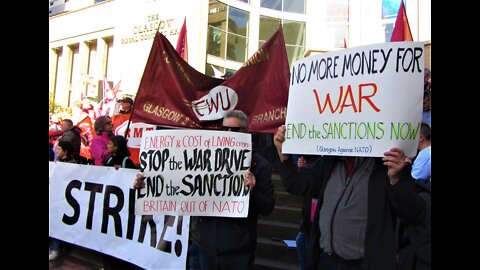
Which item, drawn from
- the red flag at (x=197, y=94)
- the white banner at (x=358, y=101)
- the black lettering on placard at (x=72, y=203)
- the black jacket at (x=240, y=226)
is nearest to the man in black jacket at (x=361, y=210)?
the white banner at (x=358, y=101)

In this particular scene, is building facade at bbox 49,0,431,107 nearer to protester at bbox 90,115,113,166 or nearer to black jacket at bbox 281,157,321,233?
protester at bbox 90,115,113,166

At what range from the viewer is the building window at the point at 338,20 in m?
26.1

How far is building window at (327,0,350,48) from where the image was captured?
26.1 meters

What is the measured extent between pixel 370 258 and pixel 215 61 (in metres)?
22.6

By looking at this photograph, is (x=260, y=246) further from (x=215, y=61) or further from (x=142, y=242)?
(x=215, y=61)

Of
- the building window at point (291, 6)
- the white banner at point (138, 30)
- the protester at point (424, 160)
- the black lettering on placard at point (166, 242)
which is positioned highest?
the building window at point (291, 6)

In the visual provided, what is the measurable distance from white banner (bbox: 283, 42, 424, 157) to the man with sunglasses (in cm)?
47

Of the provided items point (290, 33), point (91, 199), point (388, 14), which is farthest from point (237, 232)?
point (290, 33)

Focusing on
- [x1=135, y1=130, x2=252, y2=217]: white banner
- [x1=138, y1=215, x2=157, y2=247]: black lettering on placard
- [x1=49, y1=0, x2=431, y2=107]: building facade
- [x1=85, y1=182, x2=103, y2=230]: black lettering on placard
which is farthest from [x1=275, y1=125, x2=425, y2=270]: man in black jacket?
[x1=49, y1=0, x2=431, y2=107]: building facade

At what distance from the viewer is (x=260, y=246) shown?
510 cm

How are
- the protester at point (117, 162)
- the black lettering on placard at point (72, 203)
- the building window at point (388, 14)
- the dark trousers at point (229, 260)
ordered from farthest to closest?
the building window at point (388, 14) < the black lettering on placard at point (72, 203) < the protester at point (117, 162) < the dark trousers at point (229, 260)

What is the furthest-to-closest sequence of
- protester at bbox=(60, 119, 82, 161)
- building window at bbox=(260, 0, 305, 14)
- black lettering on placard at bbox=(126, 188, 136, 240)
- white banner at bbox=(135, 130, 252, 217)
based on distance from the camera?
building window at bbox=(260, 0, 305, 14)
protester at bbox=(60, 119, 82, 161)
black lettering on placard at bbox=(126, 188, 136, 240)
white banner at bbox=(135, 130, 252, 217)

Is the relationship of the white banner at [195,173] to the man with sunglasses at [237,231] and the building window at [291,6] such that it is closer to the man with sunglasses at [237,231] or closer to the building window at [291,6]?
the man with sunglasses at [237,231]

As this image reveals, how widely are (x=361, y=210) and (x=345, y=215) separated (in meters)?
0.10
